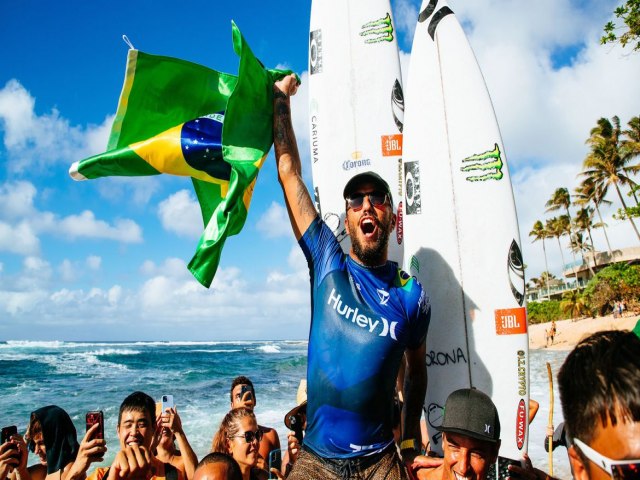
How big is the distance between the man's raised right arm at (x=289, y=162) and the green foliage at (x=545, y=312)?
42521mm

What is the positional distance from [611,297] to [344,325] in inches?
1399

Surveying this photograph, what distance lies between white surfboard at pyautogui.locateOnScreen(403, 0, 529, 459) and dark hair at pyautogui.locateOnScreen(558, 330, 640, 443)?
8.28ft

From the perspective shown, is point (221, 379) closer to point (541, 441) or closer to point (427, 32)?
point (541, 441)

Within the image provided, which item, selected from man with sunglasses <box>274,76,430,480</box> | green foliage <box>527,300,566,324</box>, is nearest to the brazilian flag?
man with sunglasses <box>274,76,430,480</box>

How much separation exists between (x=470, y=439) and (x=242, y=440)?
6.50 feet

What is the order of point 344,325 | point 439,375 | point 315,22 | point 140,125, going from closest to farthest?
point 344,325 < point 140,125 < point 439,375 < point 315,22

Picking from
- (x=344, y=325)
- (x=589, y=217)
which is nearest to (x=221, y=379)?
(x=344, y=325)

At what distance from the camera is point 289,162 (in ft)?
9.68

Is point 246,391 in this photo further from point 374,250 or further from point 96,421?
point 374,250

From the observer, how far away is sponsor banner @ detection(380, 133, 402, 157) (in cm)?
466

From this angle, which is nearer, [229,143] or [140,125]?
[229,143]

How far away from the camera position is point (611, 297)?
A: 106 feet

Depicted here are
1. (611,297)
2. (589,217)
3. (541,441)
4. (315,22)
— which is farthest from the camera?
(589,217)

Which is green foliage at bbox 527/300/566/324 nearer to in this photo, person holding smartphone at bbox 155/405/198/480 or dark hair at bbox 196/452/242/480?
person holding smartphone at bbox 155/405/198/480
